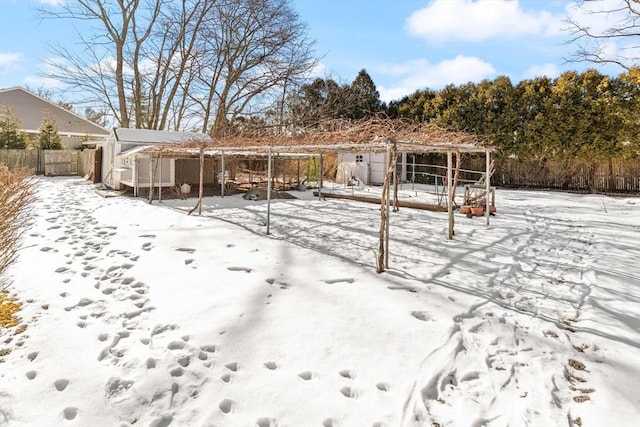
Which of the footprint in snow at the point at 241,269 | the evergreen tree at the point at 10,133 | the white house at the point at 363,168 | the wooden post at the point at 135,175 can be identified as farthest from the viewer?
the white house at the point at 363,168

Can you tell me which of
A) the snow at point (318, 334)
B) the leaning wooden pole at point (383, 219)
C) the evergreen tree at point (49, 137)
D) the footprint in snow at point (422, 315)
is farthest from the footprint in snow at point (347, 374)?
the evergreen tree at point (49, 137)

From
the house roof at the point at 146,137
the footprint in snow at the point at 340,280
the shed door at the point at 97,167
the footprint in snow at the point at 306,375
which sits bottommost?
the footprint in snow at the point at 306,375

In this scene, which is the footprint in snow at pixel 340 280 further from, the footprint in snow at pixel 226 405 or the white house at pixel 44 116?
the white house at pixel 44 116

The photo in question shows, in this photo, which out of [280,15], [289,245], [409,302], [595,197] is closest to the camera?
[409,302]

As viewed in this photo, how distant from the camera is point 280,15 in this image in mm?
20375

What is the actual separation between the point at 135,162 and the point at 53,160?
37.1ft

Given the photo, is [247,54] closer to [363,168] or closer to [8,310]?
[363,168]

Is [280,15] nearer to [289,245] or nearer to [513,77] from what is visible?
[513,77]

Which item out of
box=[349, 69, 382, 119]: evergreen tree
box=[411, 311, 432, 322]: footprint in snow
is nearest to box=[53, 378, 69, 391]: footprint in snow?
box=[411, 311, 432, 322]: footprint in snow

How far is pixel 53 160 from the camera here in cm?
2062

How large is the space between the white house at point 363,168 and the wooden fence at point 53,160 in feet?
42.7

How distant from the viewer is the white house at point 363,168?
19.8 m

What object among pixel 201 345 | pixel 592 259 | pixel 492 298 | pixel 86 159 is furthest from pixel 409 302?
pixel 86 159

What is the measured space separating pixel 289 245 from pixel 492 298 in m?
3.50
